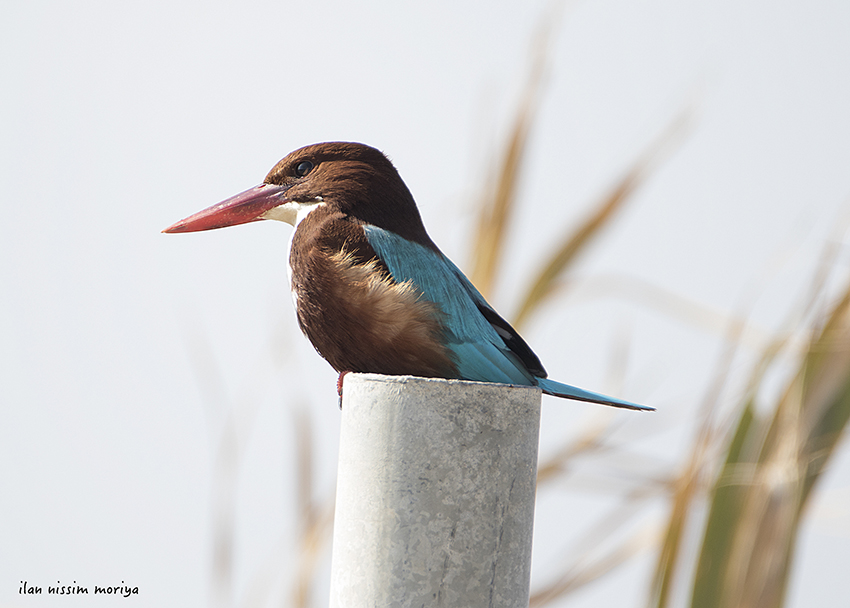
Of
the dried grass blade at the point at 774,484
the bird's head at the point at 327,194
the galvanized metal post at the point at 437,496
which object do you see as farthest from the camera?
the dried grass blade at the point at 774,484

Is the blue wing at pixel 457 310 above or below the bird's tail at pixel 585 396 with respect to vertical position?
above

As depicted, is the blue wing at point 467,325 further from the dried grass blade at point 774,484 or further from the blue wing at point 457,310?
the dried grass blade at point 774,484

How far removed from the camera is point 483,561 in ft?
4.07

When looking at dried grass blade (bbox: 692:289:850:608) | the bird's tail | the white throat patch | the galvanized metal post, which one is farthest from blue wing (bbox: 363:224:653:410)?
dried grass blade (bbox: 692:289:850:608)

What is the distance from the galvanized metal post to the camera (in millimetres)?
1226

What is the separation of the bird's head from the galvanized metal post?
62 centimetres

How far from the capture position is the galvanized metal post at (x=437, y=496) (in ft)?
4.02

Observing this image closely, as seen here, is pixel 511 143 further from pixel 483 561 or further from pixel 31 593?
pixel 31 593

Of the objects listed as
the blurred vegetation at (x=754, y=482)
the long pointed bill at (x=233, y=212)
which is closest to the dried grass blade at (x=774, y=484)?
the blurred vegetation at (x=754, y=482)

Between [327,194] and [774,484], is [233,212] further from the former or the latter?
[774,484]

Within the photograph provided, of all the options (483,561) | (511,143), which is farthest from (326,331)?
(511,143)

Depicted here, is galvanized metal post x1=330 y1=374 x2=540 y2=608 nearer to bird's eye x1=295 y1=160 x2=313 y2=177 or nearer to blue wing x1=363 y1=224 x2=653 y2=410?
blue wing x1=363 y1=224 x2=653 y2=410

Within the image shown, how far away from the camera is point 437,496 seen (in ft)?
4.02

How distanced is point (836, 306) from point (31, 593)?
9.16 feet
